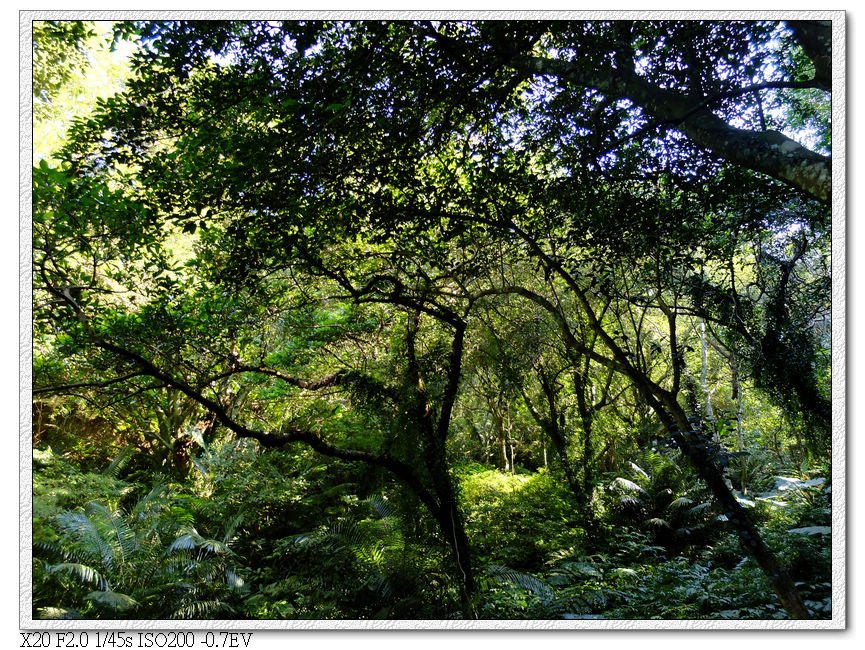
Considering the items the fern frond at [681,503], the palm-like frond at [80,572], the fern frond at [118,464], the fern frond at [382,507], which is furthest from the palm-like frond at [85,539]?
the fern frond at [681,503]

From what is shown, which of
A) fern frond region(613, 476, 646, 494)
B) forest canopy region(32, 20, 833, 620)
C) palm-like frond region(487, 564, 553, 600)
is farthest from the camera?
fern frond region(613, 476, 646, 494)

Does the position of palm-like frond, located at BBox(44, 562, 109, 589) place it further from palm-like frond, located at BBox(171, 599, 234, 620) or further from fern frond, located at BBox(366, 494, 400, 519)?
fern frond, located at BBox(366, 494, 400, 519)

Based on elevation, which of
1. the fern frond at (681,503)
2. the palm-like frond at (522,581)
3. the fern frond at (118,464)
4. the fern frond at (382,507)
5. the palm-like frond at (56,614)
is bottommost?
the fern frond at (681,503)

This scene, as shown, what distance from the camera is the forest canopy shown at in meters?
2.12

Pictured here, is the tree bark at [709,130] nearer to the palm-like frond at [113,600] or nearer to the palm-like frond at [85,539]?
the palm-like frond at [113,600]

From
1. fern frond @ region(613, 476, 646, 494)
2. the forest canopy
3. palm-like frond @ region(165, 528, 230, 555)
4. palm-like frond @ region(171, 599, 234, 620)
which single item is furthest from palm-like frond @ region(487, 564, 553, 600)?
fern frond @ region(613, 476, 646, 494)

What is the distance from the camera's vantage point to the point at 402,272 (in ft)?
9.85

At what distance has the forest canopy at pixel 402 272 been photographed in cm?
212

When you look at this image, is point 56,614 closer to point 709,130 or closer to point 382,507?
point 382,507

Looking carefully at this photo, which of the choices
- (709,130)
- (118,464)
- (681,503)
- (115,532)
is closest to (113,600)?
(115,532)

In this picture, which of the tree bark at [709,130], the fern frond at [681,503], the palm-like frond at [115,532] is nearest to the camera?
the tree bark at [709,130]

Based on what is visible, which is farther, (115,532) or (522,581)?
(115,532)

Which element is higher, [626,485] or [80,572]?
[80,572]

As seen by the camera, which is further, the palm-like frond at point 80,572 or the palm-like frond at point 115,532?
the palm-like frond at point 115,532
